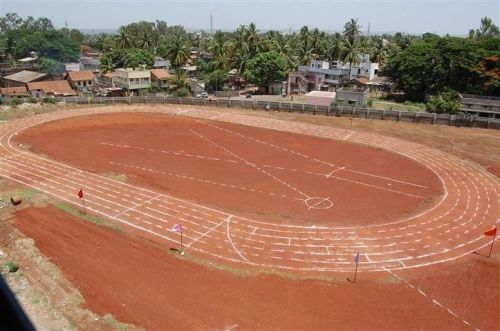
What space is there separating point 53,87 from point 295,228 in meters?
58.4

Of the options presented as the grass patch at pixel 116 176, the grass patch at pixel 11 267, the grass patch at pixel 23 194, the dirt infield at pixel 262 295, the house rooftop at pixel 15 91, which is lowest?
the dirt infield at pixel 262 295

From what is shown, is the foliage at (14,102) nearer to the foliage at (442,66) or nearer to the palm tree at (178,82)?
the palm tree at (178,82)

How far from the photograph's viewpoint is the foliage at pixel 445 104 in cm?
4997

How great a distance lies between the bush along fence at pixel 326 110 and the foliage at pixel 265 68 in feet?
40.2

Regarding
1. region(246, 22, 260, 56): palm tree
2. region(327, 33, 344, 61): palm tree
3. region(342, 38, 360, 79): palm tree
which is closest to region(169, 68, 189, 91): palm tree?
region(246, 22, 260, 56): palm tree

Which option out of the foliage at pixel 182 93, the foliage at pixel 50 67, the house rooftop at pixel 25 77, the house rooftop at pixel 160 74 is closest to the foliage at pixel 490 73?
the foliage at pixel 182 93

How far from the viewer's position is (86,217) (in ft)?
79.2

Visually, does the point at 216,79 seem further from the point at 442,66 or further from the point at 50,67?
the point at 50,67

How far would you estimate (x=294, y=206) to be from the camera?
26.2 metres

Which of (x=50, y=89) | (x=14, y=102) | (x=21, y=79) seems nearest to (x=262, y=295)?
(x=14, y=102)

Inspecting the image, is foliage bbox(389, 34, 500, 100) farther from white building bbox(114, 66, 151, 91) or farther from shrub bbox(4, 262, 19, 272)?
shrub bbox(4, 262, 19, 272)

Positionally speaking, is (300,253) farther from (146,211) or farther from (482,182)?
(482,182)

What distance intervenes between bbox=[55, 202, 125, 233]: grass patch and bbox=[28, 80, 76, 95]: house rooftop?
46216 millimetres

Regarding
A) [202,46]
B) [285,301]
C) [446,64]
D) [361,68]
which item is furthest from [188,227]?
[202,46]
